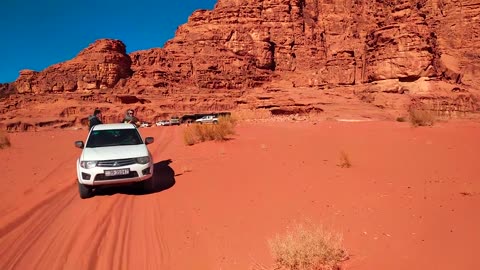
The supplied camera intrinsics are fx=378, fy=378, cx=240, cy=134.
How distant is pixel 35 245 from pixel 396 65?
171ft

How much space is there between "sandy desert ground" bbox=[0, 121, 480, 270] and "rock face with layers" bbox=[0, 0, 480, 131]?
109 ft

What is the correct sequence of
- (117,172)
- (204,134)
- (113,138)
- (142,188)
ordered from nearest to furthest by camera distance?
(117,172) → (142,188) → (113,138) → (204,134)

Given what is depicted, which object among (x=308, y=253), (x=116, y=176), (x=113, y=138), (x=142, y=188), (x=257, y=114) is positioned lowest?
(x=257, y=114)

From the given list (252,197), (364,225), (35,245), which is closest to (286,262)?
(364,225)

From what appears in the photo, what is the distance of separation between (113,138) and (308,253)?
6461mm

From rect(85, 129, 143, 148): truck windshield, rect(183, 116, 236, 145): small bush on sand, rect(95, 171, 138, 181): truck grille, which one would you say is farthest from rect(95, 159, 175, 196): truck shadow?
rect(183, 116, 236, 145): small bush on sand

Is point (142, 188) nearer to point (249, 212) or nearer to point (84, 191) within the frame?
point (84, 191)

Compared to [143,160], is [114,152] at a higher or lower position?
higher

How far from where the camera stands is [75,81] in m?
64.4

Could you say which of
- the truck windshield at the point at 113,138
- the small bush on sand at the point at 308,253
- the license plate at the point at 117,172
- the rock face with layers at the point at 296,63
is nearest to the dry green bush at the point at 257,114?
the rock face with layers at the point at 296,63

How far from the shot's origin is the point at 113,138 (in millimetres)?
8961

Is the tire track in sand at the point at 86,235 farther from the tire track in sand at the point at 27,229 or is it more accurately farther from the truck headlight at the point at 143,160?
the truck headlight at the point at 143,160

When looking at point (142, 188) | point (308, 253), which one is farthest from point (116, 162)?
point (308, 253)

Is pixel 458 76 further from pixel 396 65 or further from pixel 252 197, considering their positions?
pixel 252 197
